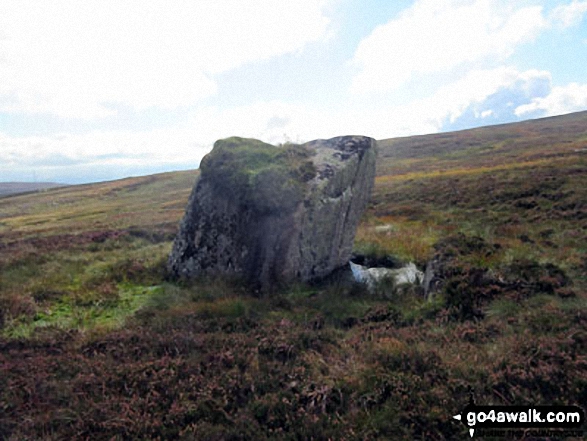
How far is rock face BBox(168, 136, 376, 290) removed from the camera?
10.0m

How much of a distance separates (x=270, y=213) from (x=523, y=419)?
23.4 ft

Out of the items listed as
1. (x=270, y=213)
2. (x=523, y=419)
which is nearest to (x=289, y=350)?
(x=523, y=419)

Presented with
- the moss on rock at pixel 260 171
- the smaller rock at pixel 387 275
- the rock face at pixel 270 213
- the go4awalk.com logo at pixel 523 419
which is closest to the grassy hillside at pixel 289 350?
the go4awalk.com logo at pixel 523 419

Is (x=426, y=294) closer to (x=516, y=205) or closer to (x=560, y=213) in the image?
(x=560, y=213)

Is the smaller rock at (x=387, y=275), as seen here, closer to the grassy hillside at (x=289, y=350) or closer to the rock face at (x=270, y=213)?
the grassy hillside at (x=289, y=350)

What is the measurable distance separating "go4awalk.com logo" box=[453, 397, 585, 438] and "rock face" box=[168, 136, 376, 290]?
6.03 m

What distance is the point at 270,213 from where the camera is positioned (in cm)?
1005

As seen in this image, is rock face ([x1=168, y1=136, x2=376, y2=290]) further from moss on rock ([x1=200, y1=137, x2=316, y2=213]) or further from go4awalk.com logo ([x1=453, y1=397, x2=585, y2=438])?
go4awalk.com logo ([x1=453, y1=397, x2=585, y2=438])

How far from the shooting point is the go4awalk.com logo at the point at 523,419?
4.19 m

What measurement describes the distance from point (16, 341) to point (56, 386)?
2.51 metres

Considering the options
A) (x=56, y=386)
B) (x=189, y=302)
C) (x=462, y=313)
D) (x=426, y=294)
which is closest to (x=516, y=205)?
(x=426, y=294)

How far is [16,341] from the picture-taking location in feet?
23.3

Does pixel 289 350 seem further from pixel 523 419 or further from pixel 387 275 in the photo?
pixel 387 275

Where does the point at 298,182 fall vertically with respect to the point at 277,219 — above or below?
above
